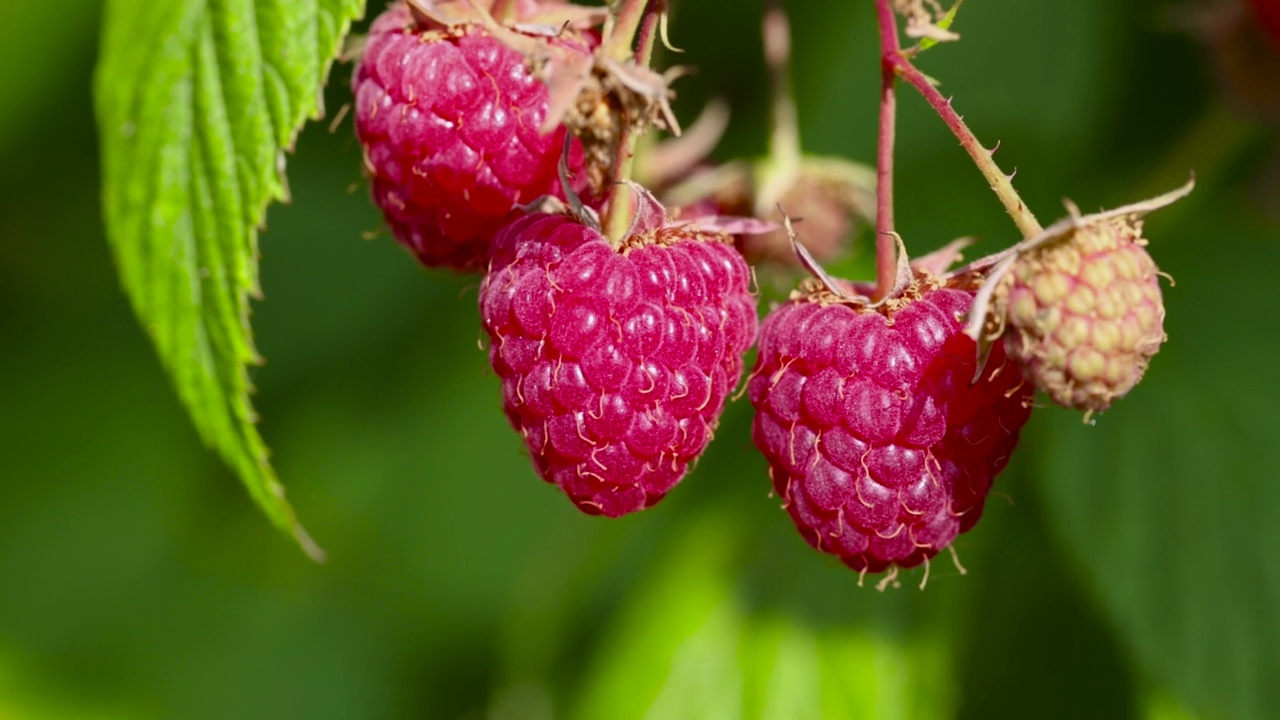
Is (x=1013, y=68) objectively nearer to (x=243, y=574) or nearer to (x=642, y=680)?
(x=642, y=680)

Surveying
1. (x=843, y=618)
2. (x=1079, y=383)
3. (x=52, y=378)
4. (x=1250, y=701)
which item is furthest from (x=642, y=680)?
(x=52, y=378)

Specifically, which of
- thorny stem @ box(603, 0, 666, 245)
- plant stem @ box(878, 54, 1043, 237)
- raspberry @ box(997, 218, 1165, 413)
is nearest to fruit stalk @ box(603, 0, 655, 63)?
thorny stem @ box(603, 0, 666, 245)

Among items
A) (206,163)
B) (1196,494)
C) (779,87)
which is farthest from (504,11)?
(1196,494)

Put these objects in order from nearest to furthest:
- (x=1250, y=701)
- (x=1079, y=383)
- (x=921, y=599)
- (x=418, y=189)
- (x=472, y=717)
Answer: (x=1079, y=383)
(x=418, y=189)
(x=1250, y=701)
(x=921, y=599)
(x=472, y=717)

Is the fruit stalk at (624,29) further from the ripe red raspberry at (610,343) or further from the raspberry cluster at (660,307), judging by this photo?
the ripe red raspberry at (610,343)

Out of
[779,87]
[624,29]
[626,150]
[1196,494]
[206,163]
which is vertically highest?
[624,29]

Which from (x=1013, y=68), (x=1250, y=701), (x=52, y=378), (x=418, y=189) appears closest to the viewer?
(x=418, y=189)

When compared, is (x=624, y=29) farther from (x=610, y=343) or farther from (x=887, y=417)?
(x=887, y=417)
